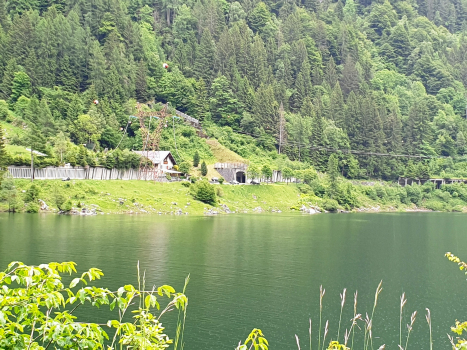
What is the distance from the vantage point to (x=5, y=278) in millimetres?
8281

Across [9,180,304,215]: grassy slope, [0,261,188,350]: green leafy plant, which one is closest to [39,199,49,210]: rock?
[9,180,304,215]: grassy slope

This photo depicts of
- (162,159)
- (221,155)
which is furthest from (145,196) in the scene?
(221,155)

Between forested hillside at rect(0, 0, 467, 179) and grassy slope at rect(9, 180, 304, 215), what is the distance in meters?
8.93

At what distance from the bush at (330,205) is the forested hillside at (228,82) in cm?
2394

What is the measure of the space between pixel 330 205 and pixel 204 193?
29.3 m

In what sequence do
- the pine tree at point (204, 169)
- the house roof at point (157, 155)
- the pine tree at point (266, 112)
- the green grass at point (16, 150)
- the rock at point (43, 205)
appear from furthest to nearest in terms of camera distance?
the pine tree at point (266, 112) < the pine tree at point (204, 169) < the house roof at point (157, 155) < the green grass at point (16, 150) < the rock at point (43, 205)

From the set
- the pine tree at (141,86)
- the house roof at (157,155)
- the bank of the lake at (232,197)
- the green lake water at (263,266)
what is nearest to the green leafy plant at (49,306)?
the green lake water at (263,266)

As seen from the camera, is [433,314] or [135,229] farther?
[135,229]

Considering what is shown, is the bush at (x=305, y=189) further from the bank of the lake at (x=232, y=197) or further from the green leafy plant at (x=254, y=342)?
the green leafy plant at (x=254, y=342)

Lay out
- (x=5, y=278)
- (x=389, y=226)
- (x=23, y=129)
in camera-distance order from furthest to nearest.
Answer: (x=23, y=129)
(x=389, y=226)
(x=5, y=278)

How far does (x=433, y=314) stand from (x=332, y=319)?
5.78 m

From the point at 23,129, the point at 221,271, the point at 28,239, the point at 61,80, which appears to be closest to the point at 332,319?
the point at 221,271

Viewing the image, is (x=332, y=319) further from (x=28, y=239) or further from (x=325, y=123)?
(x=325, y=123)

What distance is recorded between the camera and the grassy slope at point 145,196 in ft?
249
